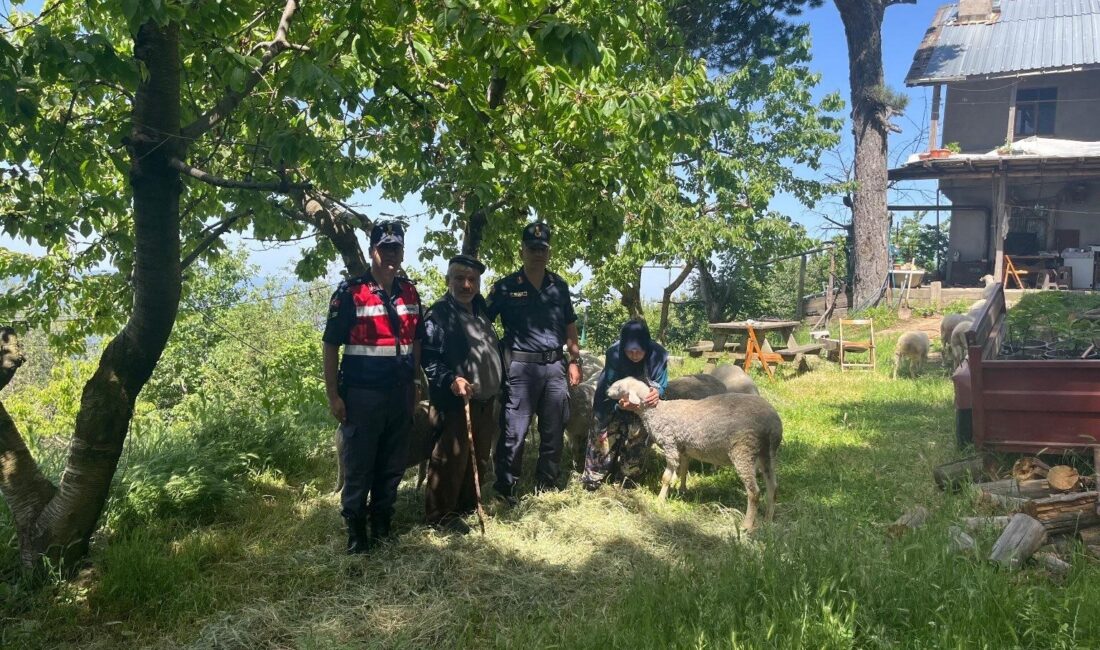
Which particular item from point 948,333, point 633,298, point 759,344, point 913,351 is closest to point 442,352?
point 759,344

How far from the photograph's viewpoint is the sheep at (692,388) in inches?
262

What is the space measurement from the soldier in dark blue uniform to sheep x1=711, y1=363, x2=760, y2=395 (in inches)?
85.1

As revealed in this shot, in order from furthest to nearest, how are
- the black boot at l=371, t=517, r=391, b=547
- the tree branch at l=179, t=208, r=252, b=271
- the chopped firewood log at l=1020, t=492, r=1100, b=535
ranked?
the tree branch at l=179, t=208, r=252, b=271, the black boot at l=371, t=517, r=391, b=547, the chopped firewood log at l=1020, t=492, r=1100, b=535

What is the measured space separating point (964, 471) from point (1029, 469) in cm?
44

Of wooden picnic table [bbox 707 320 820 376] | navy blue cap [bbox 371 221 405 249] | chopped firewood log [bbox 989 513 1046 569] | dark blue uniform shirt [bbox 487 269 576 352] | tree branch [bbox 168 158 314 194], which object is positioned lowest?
chopped firewood log [bbox 989 513 1046 569]

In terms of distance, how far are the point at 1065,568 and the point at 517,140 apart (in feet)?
13.2

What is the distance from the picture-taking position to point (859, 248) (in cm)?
2077

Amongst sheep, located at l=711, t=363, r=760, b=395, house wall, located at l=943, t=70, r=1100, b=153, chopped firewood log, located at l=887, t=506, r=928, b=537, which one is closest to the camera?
chopped firewood log, located at l=887, t=506, r=928, b=537

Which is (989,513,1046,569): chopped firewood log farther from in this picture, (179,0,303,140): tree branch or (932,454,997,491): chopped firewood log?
(179,0,303,140): tree branch

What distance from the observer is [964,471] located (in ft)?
18.6

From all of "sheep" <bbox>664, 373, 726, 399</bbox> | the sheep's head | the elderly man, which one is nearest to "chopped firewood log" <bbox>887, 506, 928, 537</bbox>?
the sheep's head

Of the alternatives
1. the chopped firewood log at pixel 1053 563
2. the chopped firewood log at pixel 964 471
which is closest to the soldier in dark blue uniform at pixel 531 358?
the chopped firewood log at pixel 964 471

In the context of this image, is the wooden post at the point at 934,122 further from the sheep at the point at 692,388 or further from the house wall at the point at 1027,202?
the sheep at the point at 692,388

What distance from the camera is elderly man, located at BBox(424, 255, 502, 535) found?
16.4 feet
